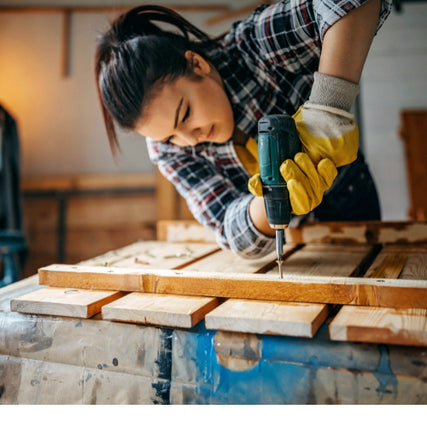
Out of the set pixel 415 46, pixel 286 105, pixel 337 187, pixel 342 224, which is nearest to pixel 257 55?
pixel 286 105

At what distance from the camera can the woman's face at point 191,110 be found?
3.90 feet

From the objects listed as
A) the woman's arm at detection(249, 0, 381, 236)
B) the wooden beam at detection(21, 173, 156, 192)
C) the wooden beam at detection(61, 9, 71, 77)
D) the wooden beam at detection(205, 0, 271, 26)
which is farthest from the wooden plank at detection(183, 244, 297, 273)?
the wooden beam at detection(61, 9, 71, 77)

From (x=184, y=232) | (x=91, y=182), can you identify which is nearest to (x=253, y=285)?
(x=184, y=232)

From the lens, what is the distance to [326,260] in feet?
4.39

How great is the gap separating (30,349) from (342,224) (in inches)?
47.8

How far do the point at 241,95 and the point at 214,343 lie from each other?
3.02ft

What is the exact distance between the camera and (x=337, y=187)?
1.64 m

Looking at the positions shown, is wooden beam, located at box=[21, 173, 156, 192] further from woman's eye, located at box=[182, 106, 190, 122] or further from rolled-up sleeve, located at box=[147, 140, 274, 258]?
woman's eye, located at box=[182, 106, 190, 122]

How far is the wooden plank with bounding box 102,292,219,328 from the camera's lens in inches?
33.1

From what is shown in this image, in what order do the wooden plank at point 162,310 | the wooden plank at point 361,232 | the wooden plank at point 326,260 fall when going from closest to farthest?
1. the wooden plank at point 162,310
2. the wooden plank at point 326,260
3. the wooden plank at point 361,232

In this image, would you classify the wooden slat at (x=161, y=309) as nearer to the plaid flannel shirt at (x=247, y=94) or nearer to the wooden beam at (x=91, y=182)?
the plaid flannel shirt at (x=247, y=94)

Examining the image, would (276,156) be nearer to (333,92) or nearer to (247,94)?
(333,92)

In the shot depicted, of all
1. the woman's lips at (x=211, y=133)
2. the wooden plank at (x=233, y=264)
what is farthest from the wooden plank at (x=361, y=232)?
the woman's lips at (x=211, y=133)

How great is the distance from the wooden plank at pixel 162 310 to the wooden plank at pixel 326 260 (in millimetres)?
322
